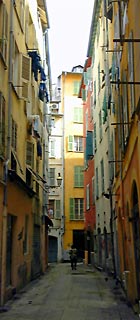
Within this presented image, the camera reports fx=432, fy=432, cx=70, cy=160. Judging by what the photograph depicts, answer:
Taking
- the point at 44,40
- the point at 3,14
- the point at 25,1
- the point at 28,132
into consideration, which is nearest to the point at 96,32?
the point at 44,40

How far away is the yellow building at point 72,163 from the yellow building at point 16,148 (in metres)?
19.4

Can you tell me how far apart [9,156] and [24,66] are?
14.2 feet

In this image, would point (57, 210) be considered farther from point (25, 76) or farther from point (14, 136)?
point (14, 136)

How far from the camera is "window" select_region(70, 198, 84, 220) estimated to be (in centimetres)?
4069

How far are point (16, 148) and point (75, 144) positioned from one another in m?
28.3

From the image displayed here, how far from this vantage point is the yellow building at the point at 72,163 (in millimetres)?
40688

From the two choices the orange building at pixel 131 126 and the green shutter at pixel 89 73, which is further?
the green shutter at pixel 89 73

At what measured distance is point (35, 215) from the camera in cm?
2023

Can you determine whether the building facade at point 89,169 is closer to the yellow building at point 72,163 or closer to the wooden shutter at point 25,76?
the yellow building at point 72,163

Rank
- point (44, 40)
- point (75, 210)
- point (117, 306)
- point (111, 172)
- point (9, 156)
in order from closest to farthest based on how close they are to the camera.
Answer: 1. point (117, 306)
2. point (9, 156)
3. point (111, 172)
4. point (44, 40)
5. point (75, 210)

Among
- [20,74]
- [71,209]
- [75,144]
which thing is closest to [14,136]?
[20,74]

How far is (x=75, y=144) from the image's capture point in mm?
42906

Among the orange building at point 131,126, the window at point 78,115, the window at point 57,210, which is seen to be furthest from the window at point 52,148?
the orange building at point 131,126

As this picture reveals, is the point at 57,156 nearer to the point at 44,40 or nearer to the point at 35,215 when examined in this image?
the point at 44,40
